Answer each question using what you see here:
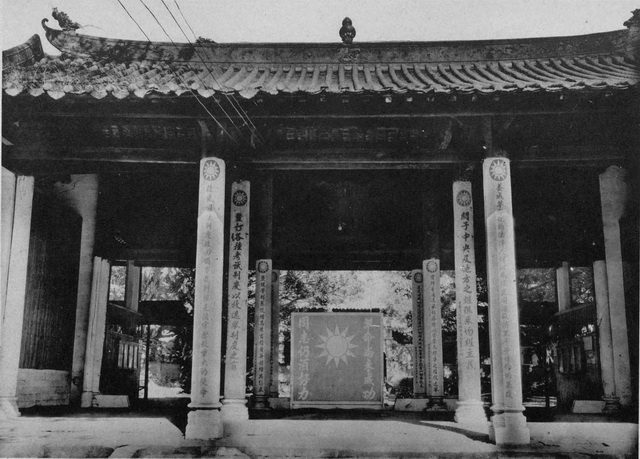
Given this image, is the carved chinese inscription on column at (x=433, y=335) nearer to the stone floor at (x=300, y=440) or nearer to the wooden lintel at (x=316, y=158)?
the stone floor at (x=300, y=440)

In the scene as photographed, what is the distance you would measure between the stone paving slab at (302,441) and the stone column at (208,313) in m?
0.36

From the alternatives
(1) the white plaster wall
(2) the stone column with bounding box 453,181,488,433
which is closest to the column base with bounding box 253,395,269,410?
(1) the white plaster wall

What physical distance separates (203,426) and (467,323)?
15.4ft

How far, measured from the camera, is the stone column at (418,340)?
14.6 meters

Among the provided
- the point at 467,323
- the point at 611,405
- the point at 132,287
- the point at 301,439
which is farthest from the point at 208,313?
the point at 132,287

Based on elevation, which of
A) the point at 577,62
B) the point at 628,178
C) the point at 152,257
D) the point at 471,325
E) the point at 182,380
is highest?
the point at 577,62

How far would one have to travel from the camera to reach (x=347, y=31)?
12125 millimetres

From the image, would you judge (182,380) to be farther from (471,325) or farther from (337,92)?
(337,92)

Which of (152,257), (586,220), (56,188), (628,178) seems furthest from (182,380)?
(628,178)

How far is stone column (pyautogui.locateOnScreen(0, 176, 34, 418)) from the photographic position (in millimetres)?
9367

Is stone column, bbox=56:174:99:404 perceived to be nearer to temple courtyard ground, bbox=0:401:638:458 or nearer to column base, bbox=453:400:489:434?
temple courtyard ground, bbox=0:401:638:458

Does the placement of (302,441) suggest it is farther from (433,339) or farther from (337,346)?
(433,339)

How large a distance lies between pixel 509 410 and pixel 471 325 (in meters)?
2.23

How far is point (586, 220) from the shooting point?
13602 mm
